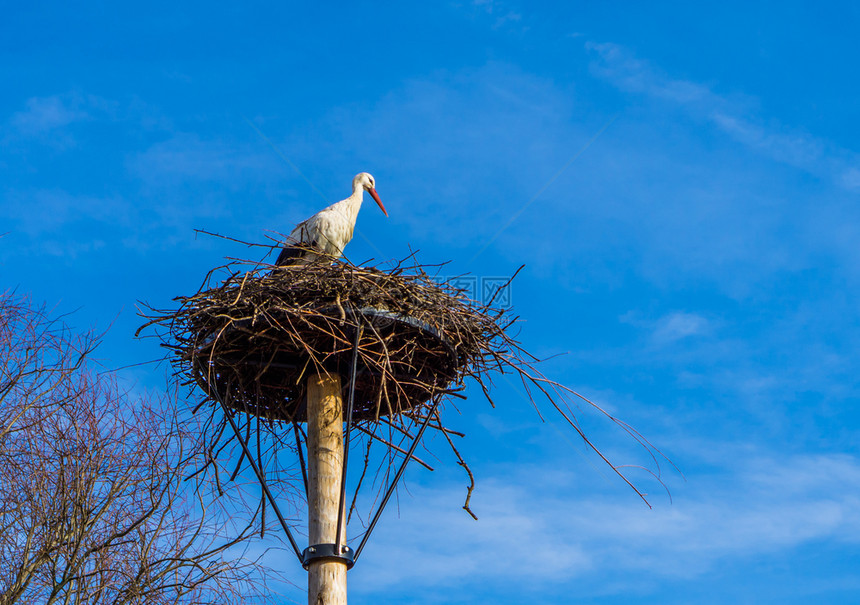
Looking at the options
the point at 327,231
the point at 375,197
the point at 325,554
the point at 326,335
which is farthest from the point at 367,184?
the point at 325,554

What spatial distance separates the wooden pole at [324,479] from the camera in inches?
240

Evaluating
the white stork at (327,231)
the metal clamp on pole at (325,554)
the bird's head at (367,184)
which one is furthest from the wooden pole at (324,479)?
the bird's head at (367,184)

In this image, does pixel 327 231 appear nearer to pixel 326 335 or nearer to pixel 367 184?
pixel 367 184

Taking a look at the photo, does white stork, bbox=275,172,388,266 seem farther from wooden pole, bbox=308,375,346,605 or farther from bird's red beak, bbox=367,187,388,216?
wooden pole, bbox=308,375,346,605

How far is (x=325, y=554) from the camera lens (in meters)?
6.13

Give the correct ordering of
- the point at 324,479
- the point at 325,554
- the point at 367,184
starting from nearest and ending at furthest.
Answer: the point at 325,554
the point at 324,479
the point at 367,184

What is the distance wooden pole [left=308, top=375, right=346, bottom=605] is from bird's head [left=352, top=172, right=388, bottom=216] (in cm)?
436

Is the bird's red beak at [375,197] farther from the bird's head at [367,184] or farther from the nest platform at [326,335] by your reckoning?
the nest platform at [326,335]

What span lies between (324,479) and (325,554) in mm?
564

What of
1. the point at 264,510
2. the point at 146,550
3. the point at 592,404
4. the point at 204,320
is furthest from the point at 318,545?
the point at 146,550

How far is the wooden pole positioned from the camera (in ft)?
20.0

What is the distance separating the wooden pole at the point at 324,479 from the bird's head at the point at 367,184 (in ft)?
14.3

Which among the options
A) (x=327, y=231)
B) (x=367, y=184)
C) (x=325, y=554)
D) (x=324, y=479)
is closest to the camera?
(x=325, y=554)


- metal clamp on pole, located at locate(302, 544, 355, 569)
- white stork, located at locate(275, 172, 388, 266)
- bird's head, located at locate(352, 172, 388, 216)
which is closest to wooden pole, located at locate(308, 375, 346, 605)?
metal clamp on pole, located at locate(302, 544, 355, 569)
